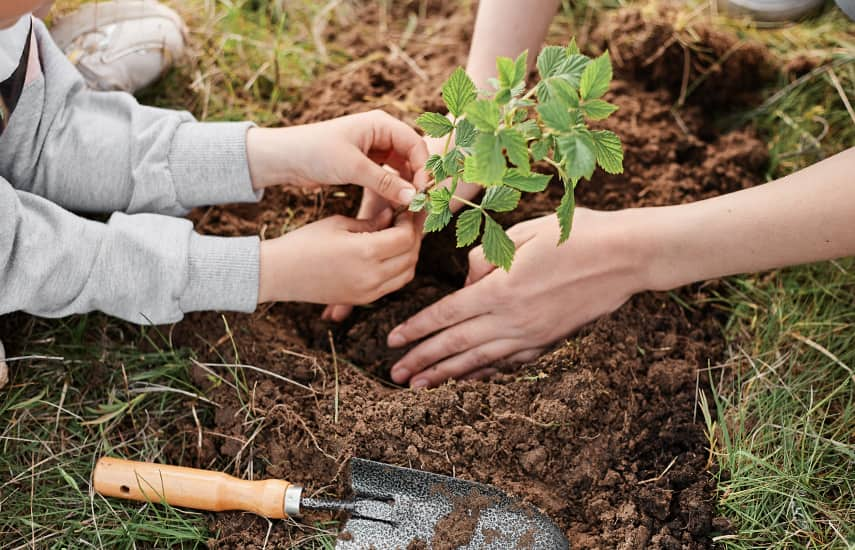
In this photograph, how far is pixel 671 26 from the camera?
2.08 meters

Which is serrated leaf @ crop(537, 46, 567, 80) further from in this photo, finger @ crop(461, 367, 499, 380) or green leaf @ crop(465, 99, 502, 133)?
finger @ crop(461, 367, 499, 380)

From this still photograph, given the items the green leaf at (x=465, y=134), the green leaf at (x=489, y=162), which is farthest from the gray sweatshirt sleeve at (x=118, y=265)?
the green leaf at (x=489, y=162)

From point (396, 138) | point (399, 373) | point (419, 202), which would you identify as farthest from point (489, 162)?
point (399, 373)

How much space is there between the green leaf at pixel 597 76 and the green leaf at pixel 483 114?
126 millimetres

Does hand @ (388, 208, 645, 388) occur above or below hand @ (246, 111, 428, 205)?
below

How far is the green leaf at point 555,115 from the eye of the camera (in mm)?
1072

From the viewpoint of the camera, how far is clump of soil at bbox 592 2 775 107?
2.06m

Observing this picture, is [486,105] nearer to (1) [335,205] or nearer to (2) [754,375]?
(1) [335,205]

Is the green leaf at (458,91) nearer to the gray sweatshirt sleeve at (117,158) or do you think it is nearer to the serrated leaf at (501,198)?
the serrated leaf at (501,198)

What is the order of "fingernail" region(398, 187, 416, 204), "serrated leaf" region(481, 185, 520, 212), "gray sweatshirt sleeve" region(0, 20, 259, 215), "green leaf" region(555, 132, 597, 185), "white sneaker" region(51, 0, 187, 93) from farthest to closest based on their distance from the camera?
"white sneaker" region(51, 0, 187, 93)
"gray sweatshirt sleeve" region(0, 20, 259, 215)
"fingernail" region(398, 187, 416, 204)
"serrated leaf" region(481, 185, 520, 212)
"green leaf" region(555, 132, 597, 185)

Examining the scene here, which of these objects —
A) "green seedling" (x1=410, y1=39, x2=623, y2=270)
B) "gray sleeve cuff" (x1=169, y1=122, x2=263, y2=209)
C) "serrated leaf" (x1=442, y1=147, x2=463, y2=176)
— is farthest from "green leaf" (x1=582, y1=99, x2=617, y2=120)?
"gray sleeve cuff" (x1=169, y1=122, x2=263, y2=209)

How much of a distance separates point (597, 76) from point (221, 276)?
0.83m

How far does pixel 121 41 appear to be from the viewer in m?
1.94

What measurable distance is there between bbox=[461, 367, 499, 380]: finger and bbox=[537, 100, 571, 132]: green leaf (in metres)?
0.68
